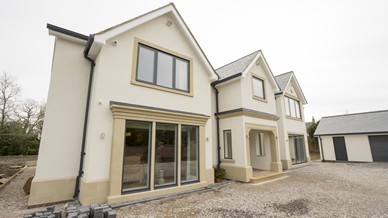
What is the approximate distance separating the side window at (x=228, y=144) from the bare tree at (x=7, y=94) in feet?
109

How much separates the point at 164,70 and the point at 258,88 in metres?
7.76

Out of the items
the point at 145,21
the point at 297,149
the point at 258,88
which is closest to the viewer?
the point at 145,21

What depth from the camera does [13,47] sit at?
47.9 feet

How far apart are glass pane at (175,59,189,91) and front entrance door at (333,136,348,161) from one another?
75.9 ft

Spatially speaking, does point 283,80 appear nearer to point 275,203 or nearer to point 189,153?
point 189,153

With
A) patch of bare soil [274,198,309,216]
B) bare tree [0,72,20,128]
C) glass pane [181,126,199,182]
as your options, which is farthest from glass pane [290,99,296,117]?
bare tree [0,72,20,128]

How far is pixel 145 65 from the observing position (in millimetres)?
8117

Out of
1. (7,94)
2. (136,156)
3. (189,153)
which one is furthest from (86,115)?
(7,94)

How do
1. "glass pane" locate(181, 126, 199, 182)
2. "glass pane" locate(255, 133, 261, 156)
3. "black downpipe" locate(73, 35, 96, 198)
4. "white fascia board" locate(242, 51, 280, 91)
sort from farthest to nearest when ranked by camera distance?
"glass pane" locate(255, 133, 261, 156), "white fascia board" locate(242, 51, 280, 91), "glass pane" locate(181, 126, 199, 182), "black downpipe" locate(73, 35, 96, 198)

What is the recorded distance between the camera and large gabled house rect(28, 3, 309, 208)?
20.9 ft

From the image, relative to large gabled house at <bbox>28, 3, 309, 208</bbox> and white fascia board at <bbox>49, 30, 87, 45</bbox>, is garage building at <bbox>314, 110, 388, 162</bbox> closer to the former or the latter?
large gabled house at <bbox>28, 3, 309, 208</bbox>

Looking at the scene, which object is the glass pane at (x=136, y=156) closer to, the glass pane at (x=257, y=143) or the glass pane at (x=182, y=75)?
the glass pane at (x=182, y=75)

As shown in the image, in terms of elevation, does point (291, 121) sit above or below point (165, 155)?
above

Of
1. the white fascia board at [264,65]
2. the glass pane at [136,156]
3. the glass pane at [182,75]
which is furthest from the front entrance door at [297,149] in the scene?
the glass pane at [136,156]
